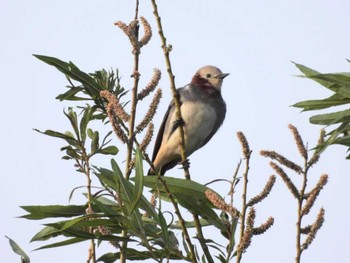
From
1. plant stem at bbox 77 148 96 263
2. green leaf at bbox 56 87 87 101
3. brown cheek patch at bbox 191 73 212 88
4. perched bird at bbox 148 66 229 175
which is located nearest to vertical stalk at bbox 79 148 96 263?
plant stem at bbox 77 148 96 263

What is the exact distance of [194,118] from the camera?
7.40m

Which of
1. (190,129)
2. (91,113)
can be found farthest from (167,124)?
Result: (91,113)

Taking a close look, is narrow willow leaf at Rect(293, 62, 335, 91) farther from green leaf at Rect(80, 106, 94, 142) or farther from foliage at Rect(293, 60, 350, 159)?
green leaf at Rect(80, 106, 94, 142)

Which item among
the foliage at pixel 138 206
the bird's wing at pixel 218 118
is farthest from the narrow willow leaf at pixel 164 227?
the bird's wing at pixel 218 118

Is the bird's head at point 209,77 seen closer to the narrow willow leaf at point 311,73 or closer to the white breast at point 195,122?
the white breast at point 195,122

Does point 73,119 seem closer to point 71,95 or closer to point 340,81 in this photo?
point 71,95

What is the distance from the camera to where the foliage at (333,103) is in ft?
9.61

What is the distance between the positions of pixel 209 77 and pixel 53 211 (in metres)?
5.29

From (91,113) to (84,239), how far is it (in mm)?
1054

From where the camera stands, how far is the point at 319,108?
3367 millimetres

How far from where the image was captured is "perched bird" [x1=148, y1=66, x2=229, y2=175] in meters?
7.45

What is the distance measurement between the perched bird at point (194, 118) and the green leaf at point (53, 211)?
4.07 meters

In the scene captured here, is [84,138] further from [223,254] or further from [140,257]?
[223,254]

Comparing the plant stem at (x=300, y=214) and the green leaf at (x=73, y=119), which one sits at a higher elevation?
the green leaf at (x=73, y=119)
